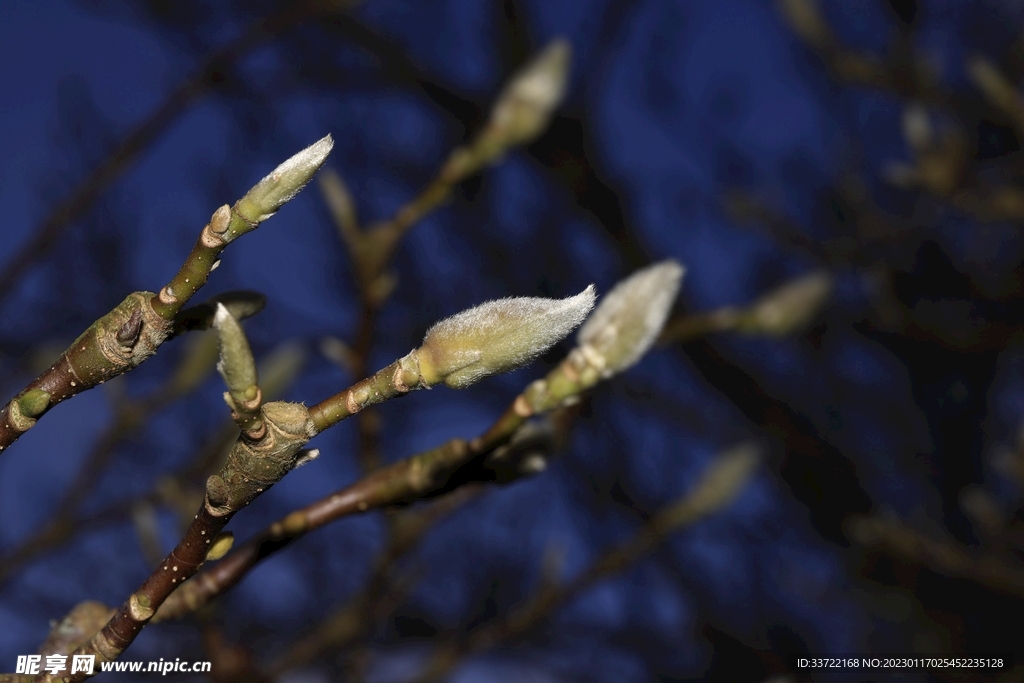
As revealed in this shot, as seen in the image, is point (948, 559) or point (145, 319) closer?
point (145, 319)

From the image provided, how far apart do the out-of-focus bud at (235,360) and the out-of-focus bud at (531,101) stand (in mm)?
965

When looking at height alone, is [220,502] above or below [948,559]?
above

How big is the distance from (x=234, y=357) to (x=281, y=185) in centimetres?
10

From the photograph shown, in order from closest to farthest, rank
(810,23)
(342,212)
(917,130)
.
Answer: (342,212), (917,130), (810,23)

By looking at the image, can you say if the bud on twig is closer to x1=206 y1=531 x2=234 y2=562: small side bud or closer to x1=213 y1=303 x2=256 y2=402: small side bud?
x1=213 y1=303 x2=256 y2=402: small side bud

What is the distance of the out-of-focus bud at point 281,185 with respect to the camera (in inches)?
17.2

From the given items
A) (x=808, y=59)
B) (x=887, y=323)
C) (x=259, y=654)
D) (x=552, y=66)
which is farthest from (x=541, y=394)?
(x=808, y=59)

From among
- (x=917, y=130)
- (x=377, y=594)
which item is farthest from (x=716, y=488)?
(x=917, y=130)

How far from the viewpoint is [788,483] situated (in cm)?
317

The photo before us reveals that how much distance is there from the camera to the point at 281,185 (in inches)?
17.4

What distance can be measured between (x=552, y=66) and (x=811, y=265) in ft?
6.65

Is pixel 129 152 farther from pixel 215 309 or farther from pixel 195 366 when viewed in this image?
pixel 215 309

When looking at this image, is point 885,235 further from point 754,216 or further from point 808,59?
point 808,59

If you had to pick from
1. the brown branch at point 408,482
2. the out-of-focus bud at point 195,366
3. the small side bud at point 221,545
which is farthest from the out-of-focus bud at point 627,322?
the out-of-focus bud at point 195,366
